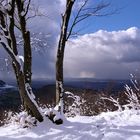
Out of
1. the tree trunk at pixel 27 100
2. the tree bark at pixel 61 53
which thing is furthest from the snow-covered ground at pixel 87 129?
the tree bark at pixel 61 53

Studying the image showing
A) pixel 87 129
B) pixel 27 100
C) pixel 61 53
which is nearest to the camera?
pixel 87 129

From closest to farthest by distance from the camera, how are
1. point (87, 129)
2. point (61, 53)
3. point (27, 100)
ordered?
point (87, 129), point (27, 100), point (61, 53)

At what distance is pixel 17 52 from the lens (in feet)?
38.6

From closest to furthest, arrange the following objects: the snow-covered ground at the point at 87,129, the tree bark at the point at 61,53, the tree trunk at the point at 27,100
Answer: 1. the snow-covered ground at the point at 87,129
2. the tree trunk at the point at 27,100
3. the tree bark at the point at 61,53

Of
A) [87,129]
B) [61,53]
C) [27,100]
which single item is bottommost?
[87,129]

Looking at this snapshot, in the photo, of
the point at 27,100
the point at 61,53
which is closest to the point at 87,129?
the point at 27,100

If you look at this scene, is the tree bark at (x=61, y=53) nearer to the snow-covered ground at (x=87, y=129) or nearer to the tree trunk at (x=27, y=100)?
the tree trunk at (x=27, y=100)

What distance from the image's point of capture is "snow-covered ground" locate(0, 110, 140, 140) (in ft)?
30.2

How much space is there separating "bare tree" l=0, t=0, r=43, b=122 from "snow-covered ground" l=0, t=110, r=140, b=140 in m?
0.67

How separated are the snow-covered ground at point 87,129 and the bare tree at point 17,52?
0.67 m

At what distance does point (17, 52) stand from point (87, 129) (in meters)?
3.37

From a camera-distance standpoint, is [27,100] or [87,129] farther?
[27,100]

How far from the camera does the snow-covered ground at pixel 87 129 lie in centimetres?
920

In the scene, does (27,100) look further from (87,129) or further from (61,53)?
(61,53)
